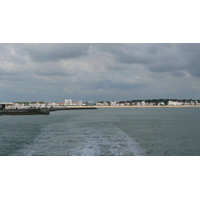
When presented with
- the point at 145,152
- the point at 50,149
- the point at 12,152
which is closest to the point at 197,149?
the point at 145,152

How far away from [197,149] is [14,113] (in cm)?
6359

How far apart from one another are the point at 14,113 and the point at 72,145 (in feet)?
190

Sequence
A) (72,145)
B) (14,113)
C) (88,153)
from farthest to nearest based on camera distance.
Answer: (14,113) < (72,145) < (88,153)

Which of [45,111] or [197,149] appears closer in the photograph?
[197,149]

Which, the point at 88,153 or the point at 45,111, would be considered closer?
the point at 88,153

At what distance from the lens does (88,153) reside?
597 inches

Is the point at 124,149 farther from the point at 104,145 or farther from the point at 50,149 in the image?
the point at 50,149

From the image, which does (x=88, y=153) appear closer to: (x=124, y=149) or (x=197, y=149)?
(x=124, y=149)
